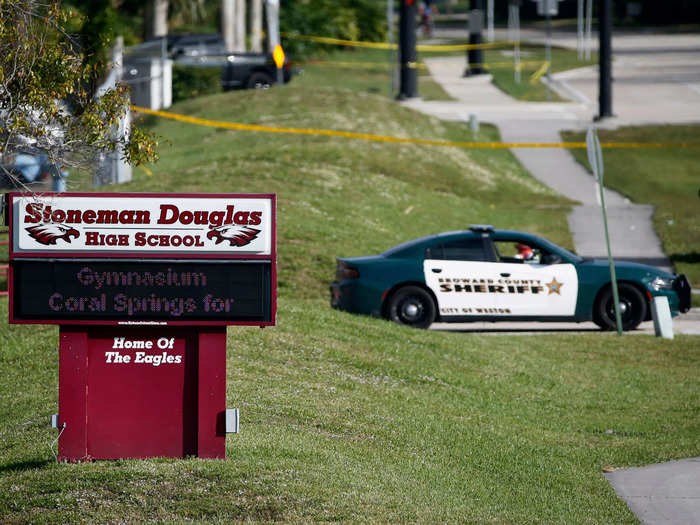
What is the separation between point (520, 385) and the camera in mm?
13672

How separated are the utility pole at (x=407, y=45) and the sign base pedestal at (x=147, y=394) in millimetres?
34127

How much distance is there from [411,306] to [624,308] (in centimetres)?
307

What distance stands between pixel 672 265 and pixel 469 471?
45.2 feet

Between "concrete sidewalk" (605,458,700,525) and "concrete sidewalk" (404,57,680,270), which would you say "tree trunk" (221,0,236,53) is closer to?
"concrete sidewalk" (404,57,680,270)

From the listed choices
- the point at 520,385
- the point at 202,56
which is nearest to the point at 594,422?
the point at 520,385

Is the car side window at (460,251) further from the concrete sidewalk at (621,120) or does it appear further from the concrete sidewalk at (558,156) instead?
the concrete sidewalk at (558,156)

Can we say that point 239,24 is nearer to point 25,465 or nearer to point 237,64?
point 237,64

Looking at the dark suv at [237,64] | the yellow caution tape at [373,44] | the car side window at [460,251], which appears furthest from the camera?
the yellow caution tape at [373,44]

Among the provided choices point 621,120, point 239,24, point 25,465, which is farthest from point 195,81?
point 25,465

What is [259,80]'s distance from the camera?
4575 cm

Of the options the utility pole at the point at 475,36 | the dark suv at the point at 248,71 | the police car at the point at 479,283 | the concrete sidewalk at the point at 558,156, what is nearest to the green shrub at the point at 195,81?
the dark suv at the point at 248,71

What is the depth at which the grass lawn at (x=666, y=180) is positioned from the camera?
2406 cm

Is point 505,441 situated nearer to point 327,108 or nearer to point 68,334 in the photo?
point 68,334

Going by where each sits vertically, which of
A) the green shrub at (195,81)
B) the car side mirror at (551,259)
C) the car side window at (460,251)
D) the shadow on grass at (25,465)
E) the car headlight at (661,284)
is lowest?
the shadow on grass at (25,465)
